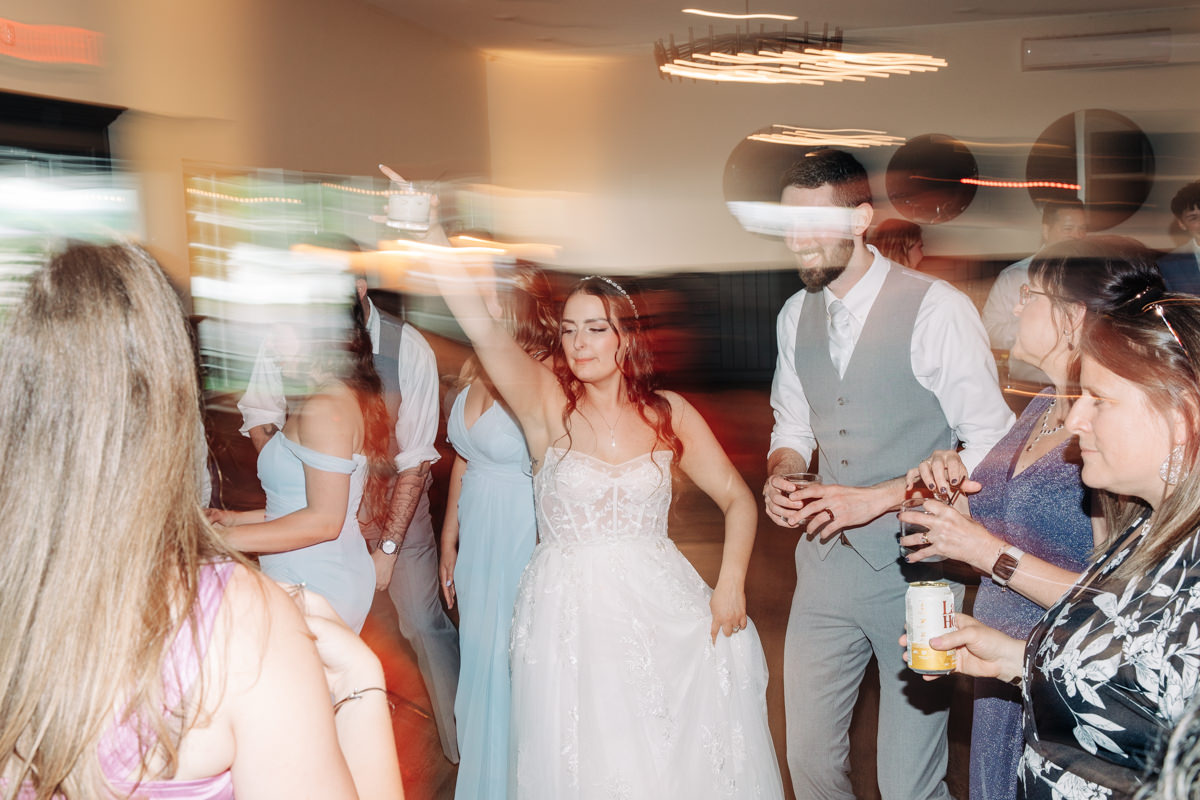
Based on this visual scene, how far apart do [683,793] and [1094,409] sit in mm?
1119

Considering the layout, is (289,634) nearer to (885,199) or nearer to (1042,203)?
(1042,203)

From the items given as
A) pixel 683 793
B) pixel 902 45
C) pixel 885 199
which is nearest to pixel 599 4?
pixel 902 45

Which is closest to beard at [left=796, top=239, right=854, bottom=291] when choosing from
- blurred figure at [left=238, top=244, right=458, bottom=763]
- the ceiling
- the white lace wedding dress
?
the white lace wedding dress

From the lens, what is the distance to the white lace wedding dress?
5.89 ft

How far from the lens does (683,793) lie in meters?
1.80

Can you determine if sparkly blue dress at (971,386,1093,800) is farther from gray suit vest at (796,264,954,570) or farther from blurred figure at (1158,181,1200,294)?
blurred figure at (1158,181,1200,294)

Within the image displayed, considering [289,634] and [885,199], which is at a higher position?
[885,199]

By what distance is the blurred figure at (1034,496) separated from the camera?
140cm

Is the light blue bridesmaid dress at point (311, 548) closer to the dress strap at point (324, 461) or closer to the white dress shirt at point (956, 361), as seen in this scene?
the dress strap at point (324, 461)

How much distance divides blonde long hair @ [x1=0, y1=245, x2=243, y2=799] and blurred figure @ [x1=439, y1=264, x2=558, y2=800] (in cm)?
153

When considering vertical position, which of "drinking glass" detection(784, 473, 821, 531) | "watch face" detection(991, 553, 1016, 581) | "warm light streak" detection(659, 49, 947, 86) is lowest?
"watch face" detection(991, 553, 1016, 581)

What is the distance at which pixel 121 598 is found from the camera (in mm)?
655

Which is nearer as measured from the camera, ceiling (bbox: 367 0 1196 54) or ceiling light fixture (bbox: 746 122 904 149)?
ceiling (bbox: 367 0 1196 54)

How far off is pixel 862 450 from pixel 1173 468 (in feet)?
3.20
